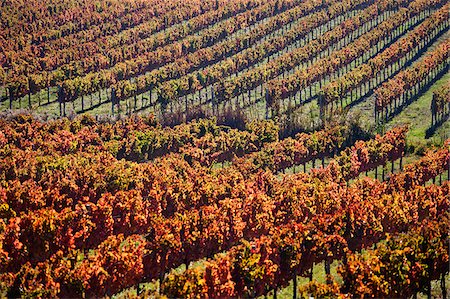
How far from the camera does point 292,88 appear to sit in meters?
140

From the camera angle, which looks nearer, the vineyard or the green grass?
the vineyard

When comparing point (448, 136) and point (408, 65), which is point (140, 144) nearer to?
point (448, 136)

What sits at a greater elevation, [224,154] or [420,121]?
[224,154]

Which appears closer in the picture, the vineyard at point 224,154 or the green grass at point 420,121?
the vineyard at point 224,154

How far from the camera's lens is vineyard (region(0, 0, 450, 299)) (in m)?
51.6

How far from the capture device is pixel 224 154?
353 ft

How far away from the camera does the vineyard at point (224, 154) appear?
51.6 metres

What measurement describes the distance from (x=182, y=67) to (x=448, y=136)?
76579 mm

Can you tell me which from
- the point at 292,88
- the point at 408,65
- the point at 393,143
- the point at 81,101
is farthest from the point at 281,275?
the point at 408,65

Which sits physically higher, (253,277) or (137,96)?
(253,277)

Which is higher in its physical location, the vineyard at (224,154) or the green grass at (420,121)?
the vineyard at (224,154)

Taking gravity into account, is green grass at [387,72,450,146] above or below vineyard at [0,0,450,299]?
below

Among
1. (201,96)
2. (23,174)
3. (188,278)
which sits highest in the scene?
(188,278)

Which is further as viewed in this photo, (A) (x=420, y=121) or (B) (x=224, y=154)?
(A) (x=420, y=121)
